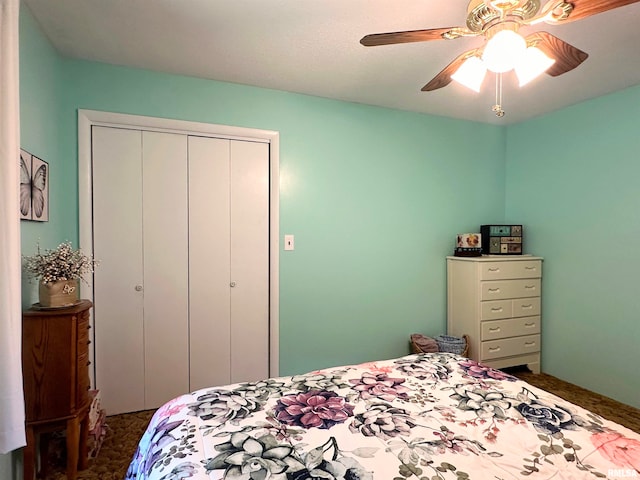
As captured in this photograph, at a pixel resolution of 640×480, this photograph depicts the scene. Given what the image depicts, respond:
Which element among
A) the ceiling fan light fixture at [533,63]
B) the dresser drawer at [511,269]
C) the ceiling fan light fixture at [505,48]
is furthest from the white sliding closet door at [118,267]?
the dresser drawer at [511,269]

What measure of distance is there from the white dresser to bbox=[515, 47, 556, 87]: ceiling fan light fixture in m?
1.67

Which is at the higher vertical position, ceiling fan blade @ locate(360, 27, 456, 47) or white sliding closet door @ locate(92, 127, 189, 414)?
ceiling fan blade @ locate(360, 27, 456, 47)

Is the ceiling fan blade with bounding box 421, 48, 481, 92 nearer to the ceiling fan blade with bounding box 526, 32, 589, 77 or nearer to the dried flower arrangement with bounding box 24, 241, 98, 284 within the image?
the ceiling fan blade with bounding box 526, 32, 589, 77

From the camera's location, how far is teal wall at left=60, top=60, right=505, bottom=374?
245 cm

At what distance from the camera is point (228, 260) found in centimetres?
255

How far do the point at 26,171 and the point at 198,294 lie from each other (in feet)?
4.04

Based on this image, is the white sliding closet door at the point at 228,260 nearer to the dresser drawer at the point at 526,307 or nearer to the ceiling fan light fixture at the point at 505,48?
the ceiling fan light fixture at the point at 505,48

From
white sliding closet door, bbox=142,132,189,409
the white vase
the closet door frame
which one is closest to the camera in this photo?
the white vase

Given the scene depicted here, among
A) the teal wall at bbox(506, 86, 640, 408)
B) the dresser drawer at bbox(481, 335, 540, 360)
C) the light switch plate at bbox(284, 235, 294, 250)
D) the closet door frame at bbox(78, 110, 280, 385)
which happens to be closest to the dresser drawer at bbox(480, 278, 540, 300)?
the teal wall at bbox(506, 86, 640, 408)

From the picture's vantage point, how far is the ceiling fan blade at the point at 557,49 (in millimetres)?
1358

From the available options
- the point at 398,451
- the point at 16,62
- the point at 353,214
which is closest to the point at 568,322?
the point at 353,214

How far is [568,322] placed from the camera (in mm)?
2914

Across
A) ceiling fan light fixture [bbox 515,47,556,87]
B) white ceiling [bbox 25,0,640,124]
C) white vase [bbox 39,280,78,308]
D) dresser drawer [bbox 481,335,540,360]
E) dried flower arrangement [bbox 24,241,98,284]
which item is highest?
white ceiling [bbox 25,0,640,124]

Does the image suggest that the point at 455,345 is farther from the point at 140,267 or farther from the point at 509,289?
the point at 140,267
